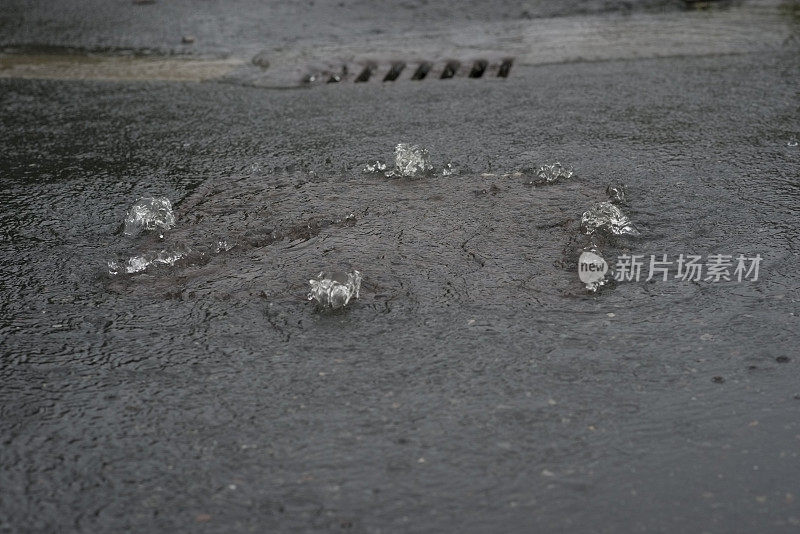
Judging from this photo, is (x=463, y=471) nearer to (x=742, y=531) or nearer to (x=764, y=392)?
(x=742, y=531)

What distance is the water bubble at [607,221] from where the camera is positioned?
351cm

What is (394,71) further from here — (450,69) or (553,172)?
(553,172)

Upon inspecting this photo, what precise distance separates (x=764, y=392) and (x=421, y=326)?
1.04 meters

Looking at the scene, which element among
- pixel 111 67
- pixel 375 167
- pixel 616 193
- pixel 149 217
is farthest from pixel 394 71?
pixel 149 217

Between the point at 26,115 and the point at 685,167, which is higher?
the point at 685,167

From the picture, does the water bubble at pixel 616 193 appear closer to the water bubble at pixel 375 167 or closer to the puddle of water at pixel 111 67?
the water bubble at pixel 375 167

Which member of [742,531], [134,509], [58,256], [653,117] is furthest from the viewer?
[653,117]

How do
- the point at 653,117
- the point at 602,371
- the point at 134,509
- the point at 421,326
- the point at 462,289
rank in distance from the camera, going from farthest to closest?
the point at 653,117 → the point at 462,289 → the point at 421,326 → the point at 602,371 → the point at 134,509

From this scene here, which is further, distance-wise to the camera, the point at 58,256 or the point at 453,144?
the point at 453,144

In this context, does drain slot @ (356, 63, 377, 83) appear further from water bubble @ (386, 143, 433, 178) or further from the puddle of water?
water bubble @ (386, 143, 433, 178)

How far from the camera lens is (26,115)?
17.7 feet

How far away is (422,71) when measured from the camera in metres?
6.05

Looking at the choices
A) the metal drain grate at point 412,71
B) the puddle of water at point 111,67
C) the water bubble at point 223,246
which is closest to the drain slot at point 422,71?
the metal drain grate at point 412,71

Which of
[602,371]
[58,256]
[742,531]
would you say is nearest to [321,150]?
[58,256]
